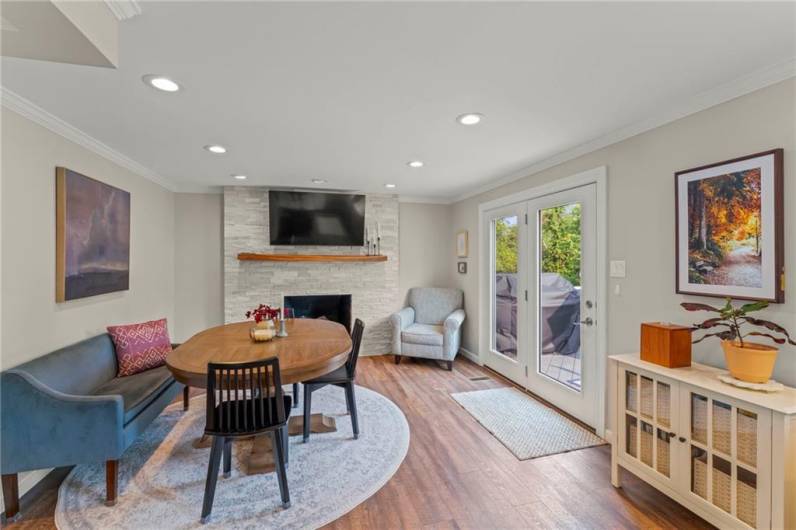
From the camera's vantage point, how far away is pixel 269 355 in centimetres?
219

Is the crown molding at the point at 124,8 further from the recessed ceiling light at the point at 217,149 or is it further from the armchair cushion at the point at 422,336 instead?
the armchair cushion at the point at 422,336

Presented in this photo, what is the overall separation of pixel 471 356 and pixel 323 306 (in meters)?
2.14

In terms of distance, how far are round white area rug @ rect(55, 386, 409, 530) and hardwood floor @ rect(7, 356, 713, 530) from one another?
0.09 m

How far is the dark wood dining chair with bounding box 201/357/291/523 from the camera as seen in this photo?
1.81m

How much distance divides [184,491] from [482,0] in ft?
9.45

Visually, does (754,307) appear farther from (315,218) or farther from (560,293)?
(315,218)

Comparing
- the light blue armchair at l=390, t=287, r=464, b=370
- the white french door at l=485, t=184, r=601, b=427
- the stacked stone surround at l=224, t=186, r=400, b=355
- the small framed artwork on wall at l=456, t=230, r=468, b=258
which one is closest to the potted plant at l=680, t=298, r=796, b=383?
the white french door at l=485, t=184, r=601, b=427

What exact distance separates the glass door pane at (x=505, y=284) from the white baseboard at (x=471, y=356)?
1.23 feet

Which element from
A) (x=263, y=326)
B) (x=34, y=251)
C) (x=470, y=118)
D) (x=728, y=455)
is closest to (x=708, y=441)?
(x=728, y=455)

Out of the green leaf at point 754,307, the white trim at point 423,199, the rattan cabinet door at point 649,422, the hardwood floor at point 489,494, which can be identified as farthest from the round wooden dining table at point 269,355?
the white trim at point 423,199

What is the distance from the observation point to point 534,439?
2.66 meters

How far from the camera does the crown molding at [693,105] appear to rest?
1.69 meters

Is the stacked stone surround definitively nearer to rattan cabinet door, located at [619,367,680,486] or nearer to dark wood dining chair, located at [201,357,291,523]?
dark wood dining chair, located at [201,357,291,523]

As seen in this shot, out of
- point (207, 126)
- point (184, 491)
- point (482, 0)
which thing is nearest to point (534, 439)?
point (184, 491)
